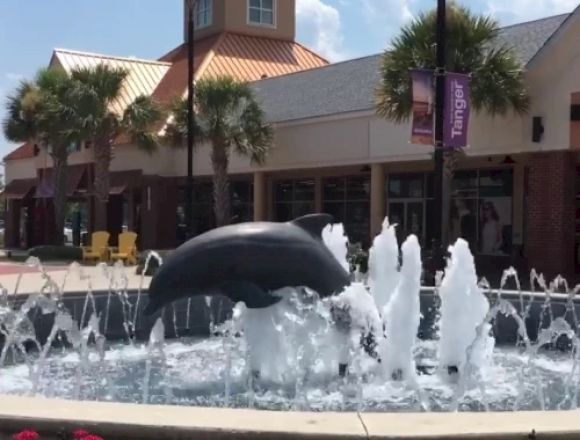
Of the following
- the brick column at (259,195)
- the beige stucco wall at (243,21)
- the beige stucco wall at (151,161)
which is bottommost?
the brick column at (259,195)

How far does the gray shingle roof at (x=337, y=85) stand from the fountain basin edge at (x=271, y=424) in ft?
63.1

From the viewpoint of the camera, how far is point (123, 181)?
36594 millimetres

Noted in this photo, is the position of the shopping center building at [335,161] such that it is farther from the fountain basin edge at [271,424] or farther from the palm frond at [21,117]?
the fountain basin edge at [271,424]

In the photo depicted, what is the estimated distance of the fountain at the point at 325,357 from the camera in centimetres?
867

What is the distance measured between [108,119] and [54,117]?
81.7 inches

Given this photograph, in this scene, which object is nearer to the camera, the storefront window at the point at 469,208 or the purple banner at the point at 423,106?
the purple banner at the point at 423,106

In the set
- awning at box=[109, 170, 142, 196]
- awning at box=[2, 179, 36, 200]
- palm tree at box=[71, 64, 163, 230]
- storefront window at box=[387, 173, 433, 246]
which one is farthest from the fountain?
awning at box=[2, 179, 36, 200]

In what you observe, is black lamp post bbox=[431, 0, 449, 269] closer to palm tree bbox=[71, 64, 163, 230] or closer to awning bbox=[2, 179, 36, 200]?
palm tree bbox=[71, 64, 163, 230]

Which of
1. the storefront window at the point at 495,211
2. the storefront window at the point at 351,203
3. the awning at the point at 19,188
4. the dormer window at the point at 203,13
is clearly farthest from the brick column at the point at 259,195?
the awning at the point at 19,188

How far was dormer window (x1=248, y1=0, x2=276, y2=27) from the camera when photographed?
42.9 m

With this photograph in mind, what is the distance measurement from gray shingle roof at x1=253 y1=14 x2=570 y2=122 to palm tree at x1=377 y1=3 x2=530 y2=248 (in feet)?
4.59

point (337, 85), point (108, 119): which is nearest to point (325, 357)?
point (337, 85)

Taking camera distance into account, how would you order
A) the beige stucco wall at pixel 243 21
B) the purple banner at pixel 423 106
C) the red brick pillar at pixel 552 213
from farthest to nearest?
the beige stucco wall at pixel 243 21 → the red brick pillar at pixel 552 213 → the purple banner at pixel 423 106

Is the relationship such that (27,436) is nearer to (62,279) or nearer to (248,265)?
(248,265)
